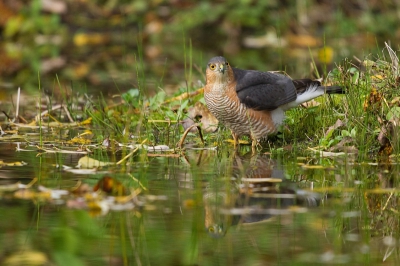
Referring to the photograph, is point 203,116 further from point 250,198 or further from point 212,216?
point 212,216

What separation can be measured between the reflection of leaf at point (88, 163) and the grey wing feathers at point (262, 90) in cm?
152

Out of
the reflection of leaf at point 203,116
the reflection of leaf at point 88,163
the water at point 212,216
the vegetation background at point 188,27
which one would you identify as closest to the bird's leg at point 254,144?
the water at point 212,216

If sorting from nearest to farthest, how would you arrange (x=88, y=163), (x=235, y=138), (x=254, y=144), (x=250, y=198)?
(x=250, y=198)
(x=88, y=163)
(x=254, y=144)
(x=235, y=138)

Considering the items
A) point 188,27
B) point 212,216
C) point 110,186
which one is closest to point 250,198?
point 212,216

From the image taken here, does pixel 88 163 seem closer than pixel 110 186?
No

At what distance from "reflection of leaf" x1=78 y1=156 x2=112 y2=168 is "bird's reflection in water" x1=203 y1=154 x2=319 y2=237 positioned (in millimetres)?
953

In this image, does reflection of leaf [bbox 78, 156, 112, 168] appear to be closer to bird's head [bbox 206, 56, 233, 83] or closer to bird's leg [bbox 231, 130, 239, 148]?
bird's head [bbox 206, 56, 233, 83]

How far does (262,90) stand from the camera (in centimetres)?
770

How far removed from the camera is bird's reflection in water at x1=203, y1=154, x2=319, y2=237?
5012 mm

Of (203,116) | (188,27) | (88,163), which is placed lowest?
(88,163)

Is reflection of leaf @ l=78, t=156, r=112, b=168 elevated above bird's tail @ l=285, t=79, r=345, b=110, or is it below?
below

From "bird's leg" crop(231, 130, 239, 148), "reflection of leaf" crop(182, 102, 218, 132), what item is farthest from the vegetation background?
"bird's leg" crop(231, 130, 239, 148)

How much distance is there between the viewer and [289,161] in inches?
274

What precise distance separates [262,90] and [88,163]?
1.83 meters
